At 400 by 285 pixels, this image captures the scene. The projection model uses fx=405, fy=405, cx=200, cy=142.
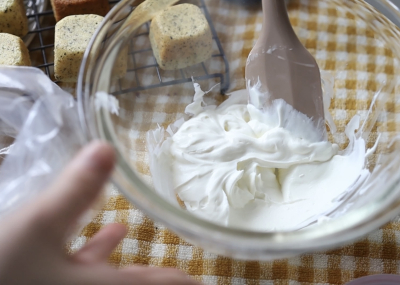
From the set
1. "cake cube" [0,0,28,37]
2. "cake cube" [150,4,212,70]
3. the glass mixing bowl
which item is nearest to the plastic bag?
the glass mixing bowl

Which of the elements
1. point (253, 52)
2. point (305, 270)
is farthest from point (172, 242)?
point (253, 52)

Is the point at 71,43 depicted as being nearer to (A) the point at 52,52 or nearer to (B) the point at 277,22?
(A) the point at 52,52

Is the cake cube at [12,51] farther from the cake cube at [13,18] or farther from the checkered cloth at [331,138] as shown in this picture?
the checkered cloth at [331,138]

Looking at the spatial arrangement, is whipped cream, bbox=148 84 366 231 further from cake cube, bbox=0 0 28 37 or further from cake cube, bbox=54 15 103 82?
cake cube, bbox=0 0 28 37

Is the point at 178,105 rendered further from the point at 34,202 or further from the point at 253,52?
the point at 34,202

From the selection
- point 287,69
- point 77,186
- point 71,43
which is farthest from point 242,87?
point 77,186

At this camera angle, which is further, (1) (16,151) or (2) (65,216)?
(1) (16,151)
